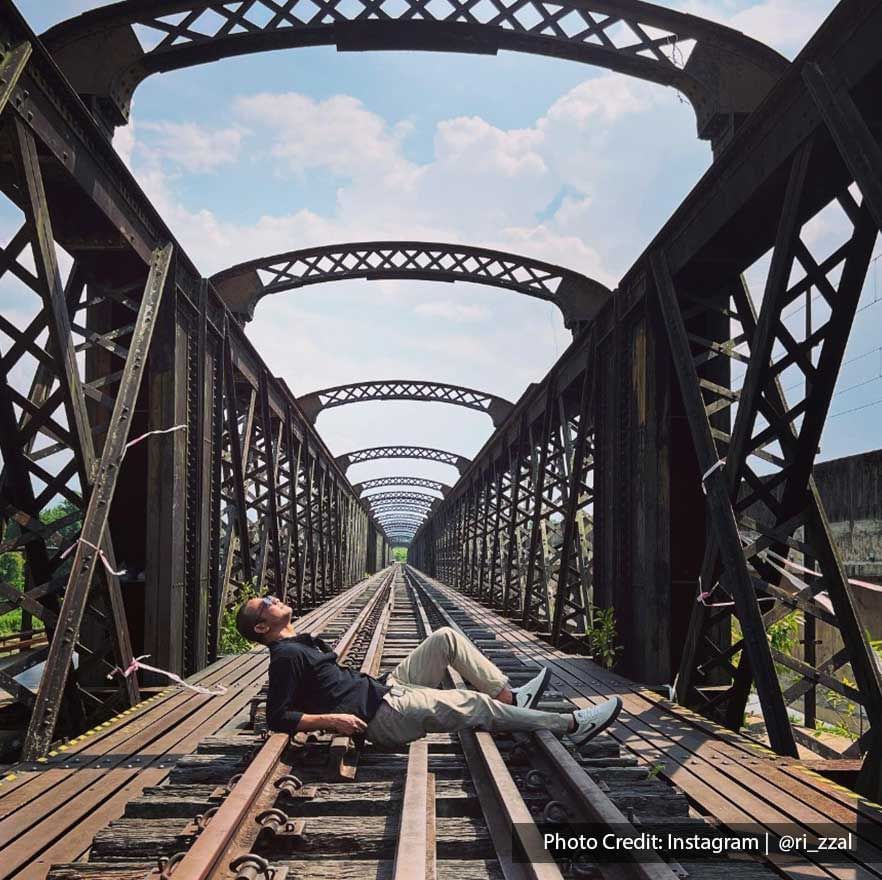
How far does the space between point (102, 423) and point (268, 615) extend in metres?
3.88

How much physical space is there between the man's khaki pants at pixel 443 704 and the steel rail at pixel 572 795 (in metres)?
0.11

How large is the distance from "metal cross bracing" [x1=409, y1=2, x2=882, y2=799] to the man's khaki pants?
1674mm

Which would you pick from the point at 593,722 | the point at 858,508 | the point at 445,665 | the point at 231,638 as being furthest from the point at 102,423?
the point at 858,508

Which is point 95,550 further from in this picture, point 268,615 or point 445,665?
point 445,665

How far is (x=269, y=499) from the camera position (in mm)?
13141

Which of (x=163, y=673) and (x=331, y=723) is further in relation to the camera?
(x=163, y=673)

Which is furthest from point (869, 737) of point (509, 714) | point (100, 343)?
point (100, 343)

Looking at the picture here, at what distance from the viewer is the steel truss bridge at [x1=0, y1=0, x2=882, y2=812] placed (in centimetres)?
488

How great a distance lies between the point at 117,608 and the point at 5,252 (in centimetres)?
276

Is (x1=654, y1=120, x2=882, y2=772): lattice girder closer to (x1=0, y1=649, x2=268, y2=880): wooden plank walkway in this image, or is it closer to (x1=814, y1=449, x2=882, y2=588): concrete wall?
(x1=0, y1=649, x2=268, y2=880): wooden plank walkway

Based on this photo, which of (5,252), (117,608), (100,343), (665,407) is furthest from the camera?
(665,407)

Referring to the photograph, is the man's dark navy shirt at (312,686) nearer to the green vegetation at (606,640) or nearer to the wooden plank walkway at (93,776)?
the wooden plank walkway at (93,776)

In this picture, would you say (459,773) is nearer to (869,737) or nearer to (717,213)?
(869,737)

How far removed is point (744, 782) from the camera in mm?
4152
